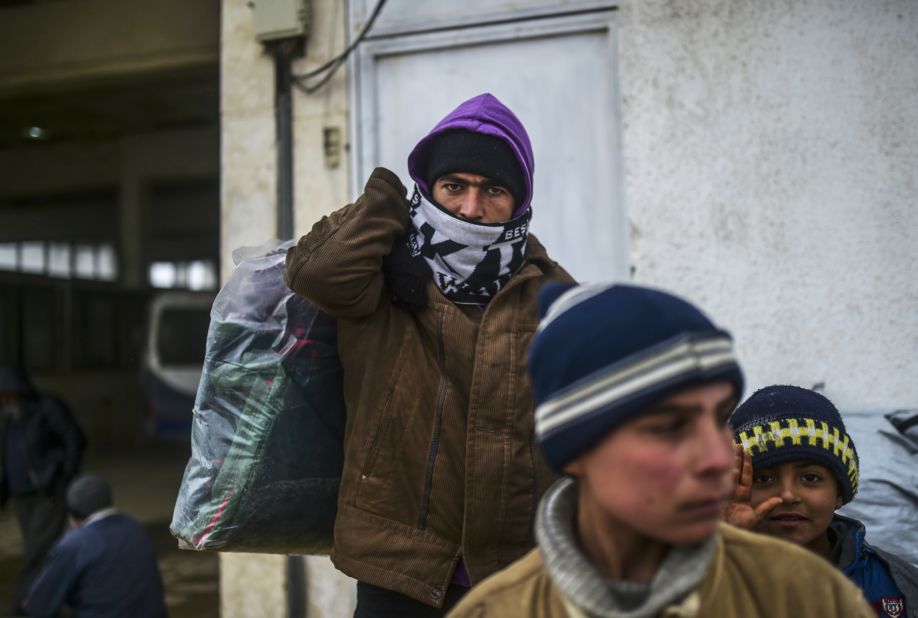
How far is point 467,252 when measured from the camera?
1.96m

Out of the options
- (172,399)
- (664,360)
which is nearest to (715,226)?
(664,360)

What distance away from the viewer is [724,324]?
3.66 meters

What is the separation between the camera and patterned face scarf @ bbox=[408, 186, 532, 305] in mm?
1956

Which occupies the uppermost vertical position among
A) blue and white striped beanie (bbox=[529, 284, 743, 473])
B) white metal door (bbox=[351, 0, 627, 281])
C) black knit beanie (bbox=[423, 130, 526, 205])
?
white metal door (bbox=[351, 0, 627, 281])

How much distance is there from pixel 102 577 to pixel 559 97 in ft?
10.4

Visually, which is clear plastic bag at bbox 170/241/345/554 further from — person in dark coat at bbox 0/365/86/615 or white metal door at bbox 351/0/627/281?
person in dark coat at bbox 0/365/86/615

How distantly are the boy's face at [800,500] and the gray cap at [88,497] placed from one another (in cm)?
369

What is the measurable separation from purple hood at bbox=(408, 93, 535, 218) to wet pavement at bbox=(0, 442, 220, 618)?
4632mm

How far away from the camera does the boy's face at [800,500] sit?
76.5 inches

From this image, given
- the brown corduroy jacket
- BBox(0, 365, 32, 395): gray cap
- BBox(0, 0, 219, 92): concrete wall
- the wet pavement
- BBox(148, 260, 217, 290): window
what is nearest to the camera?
the brown corduroy jacket

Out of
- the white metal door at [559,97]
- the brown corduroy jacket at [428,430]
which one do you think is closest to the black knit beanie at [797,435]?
the brown corduroy jacket at [428,430]

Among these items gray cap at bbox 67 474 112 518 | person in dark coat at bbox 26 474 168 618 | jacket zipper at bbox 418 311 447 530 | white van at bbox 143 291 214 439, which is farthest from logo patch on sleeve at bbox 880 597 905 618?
white van at bbox 143 291 214 439

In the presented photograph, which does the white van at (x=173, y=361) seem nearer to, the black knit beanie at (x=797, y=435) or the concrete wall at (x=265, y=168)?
the concrete wall at (x=265, y=168)

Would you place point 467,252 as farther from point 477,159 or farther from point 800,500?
point 800,500
